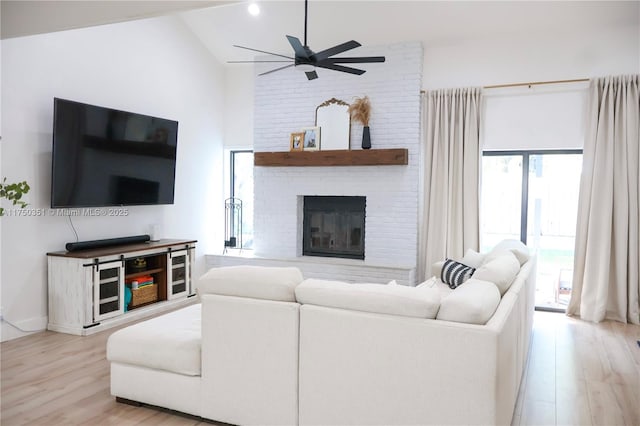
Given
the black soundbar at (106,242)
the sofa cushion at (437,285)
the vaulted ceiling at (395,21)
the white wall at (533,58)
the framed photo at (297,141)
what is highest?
the vaulted ceiling at (395,21)

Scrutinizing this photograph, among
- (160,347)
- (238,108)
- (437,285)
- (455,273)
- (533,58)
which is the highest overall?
(533,58)

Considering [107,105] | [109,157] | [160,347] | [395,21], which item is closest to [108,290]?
[109,157]

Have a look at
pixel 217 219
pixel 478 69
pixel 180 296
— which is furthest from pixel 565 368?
pixel 217 219

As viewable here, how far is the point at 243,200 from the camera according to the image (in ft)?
23.5

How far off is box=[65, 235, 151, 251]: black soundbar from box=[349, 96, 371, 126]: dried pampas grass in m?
2.86

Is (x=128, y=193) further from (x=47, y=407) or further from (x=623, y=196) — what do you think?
(x=623, y=196)

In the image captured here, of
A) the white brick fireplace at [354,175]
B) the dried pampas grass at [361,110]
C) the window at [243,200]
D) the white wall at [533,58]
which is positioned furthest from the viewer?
the window at [243,200]

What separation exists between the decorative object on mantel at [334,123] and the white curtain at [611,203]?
2.70 meters

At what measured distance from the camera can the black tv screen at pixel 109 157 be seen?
171 inches

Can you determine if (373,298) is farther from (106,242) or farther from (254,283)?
(106,242)

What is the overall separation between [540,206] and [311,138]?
287 centimetres

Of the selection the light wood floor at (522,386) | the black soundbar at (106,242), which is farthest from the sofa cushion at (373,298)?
→ the black soundbar at (106,242)

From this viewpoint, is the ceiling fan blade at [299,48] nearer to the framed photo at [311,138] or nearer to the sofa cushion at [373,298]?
the sofa cushion at [373,298]

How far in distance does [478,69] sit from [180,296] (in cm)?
430
